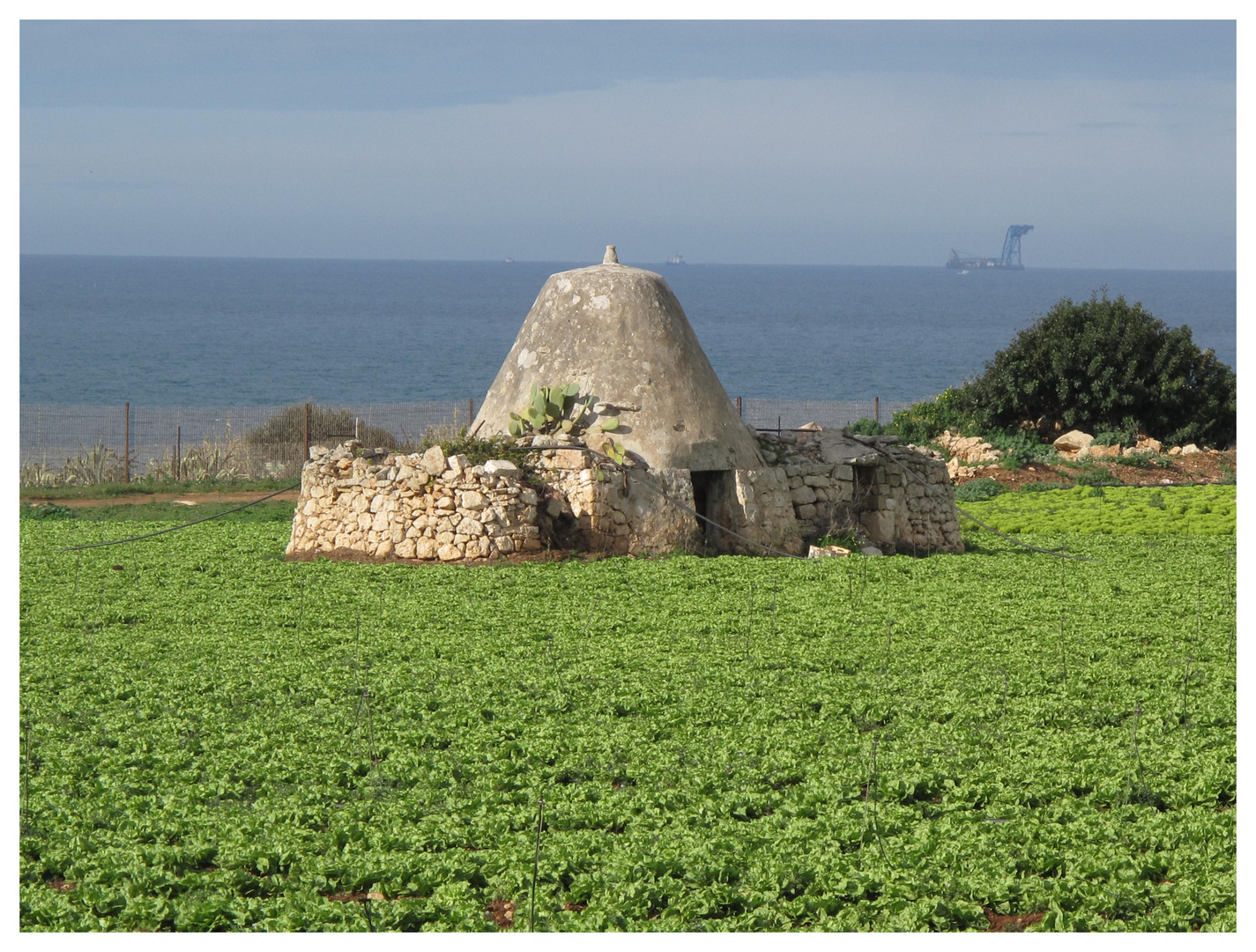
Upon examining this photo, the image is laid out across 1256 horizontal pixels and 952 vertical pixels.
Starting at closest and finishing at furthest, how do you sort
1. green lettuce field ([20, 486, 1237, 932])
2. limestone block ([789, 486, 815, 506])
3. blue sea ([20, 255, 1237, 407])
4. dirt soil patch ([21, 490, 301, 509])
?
green lettuce field ([20, 486, 1237, 932]), limestone block ([789, 486, 815, 506]), dirt soil patch ([21, 490, 301, 509]), blue sea ([20, 255, 1237, 407])

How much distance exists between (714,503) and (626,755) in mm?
8743

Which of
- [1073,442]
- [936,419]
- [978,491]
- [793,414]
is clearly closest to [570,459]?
[978,491]

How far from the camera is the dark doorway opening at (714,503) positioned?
51.9 feet

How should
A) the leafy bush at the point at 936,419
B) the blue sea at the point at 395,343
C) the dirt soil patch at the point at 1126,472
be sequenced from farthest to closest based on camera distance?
the blue sea at the point at 395,343, the leafy bush at the point at 936,419, the dirt soil patch at the point at 1126,472

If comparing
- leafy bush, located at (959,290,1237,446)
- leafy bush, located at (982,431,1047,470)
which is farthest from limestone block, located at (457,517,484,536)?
leafy bush, located at (959,290,1237,446)

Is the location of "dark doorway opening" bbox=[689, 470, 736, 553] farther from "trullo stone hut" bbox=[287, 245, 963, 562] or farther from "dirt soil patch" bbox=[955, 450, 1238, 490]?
"dirt soil patch" bbox=[955, 450, 1238, 490]

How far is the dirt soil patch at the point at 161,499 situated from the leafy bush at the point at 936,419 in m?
15.5

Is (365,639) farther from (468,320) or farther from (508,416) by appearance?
(468,320)

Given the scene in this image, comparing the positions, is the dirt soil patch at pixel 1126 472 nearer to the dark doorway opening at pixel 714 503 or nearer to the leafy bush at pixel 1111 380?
the leafy bush at pixel 1111 380

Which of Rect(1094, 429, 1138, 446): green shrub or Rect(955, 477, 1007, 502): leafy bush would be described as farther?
Rect(1094, 429, 1138, 446): green shrub

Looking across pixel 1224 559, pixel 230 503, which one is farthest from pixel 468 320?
pixel 1224 559

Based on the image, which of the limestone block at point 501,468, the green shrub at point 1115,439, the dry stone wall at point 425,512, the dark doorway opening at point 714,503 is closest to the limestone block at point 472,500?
the dry stone wall at point 425,512

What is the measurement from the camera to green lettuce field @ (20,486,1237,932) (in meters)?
5.60

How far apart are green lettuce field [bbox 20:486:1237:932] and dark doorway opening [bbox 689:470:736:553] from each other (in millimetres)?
2223
